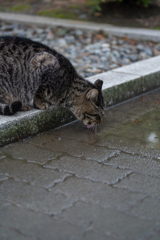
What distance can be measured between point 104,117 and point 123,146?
0.81 m

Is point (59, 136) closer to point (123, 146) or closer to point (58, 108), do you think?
point (58, 108)

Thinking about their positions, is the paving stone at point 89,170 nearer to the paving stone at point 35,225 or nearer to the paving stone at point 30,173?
the paving stone at point 30,173

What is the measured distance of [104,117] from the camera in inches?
149

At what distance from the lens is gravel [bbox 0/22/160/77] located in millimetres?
5680

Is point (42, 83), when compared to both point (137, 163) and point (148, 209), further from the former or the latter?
point (148, 209)

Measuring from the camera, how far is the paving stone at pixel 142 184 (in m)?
2.29

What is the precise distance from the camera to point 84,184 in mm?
2375

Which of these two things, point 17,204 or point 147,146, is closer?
point 17,204

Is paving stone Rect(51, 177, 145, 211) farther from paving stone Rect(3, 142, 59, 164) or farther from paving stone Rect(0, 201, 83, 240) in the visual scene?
paving stone Rect(3, 142, 59, 164)

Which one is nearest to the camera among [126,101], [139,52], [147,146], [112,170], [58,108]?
[112,170]

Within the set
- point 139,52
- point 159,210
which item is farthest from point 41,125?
point 139,52

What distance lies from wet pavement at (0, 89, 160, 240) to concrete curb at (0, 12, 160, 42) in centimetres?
407

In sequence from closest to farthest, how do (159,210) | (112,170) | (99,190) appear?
(159,210) → (99,190) → (112,170)

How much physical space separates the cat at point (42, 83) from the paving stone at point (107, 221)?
60.4 inches
